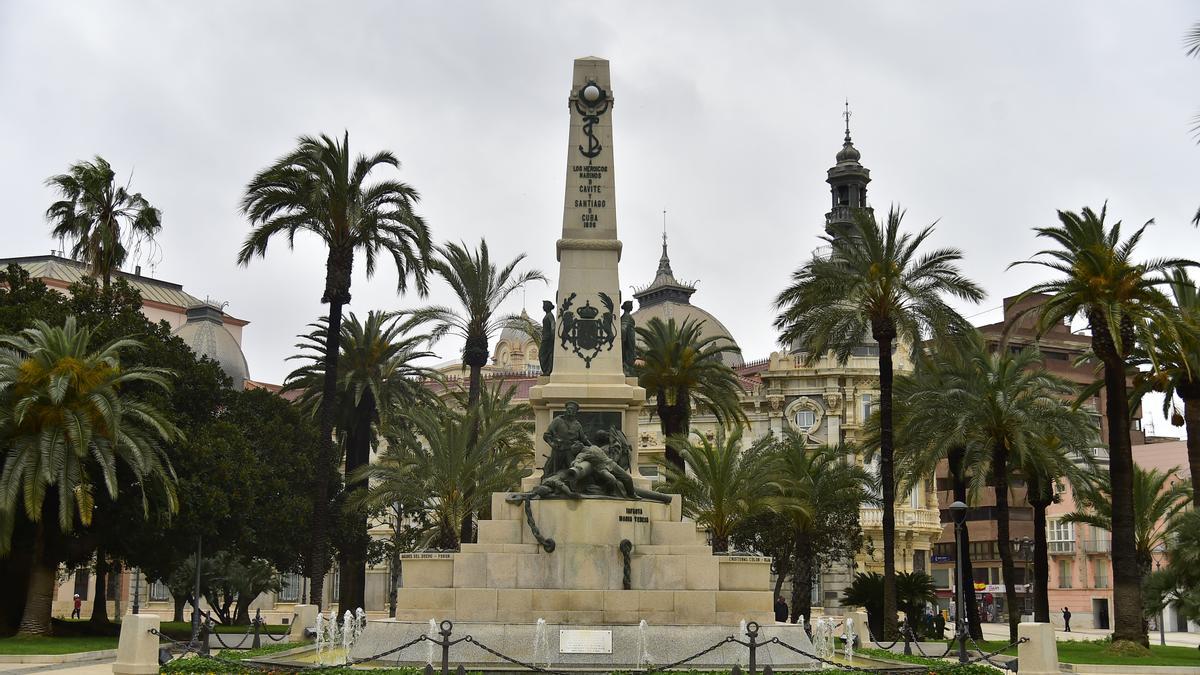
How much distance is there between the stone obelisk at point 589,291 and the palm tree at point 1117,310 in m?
11.5

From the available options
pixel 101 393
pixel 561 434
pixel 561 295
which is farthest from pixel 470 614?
pixel 101 393

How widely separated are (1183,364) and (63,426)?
2930 cm

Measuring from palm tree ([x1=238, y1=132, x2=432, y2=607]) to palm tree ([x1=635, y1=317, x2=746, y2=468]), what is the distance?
9.81 meters

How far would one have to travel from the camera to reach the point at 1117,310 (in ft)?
105

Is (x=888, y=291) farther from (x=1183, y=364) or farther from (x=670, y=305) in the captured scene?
(x=670, y=305)

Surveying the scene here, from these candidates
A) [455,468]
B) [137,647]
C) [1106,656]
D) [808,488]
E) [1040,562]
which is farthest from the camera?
[808,488]

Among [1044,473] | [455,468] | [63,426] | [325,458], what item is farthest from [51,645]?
[1044,473]

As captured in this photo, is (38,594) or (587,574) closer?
(587,574)

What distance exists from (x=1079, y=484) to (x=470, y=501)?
19.0 meters

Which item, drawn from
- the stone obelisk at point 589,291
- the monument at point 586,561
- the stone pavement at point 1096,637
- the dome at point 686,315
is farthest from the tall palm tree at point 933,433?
the dome at point 686,315

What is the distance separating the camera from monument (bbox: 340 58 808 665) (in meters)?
22.9

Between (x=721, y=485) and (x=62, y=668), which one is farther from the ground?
(x=721, y=485)

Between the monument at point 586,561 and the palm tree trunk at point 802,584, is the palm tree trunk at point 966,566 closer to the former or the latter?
the palm tree trunk at point 802,584

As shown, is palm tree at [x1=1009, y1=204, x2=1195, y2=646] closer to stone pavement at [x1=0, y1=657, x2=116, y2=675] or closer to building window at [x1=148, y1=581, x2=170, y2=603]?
stone pavement at [x1=0, y1=657, x2=116, y2=675]
